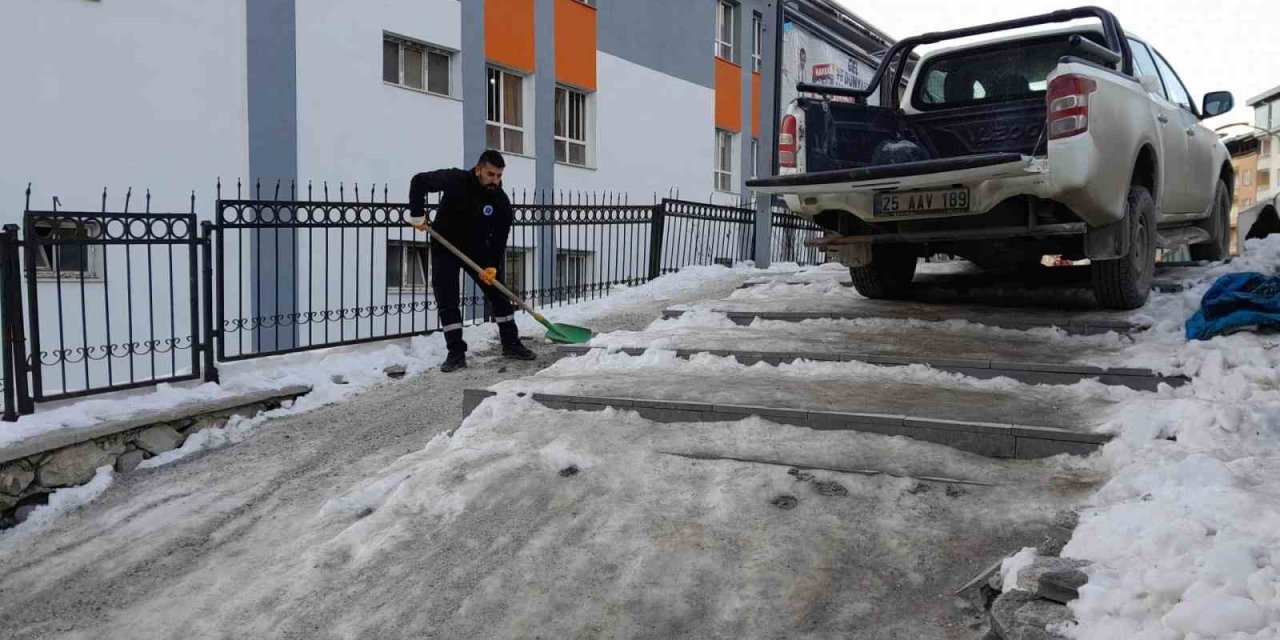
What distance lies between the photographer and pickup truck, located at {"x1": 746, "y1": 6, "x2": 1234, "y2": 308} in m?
5.33

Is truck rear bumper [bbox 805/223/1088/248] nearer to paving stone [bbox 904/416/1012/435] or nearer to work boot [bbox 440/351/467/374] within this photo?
paving stone [bbox 904/416/1012/435]

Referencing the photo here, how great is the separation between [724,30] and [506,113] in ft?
26.9

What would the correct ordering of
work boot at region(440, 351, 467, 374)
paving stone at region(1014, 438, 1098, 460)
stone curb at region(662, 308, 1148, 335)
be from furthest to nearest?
1. work boot at region(440, 351, 467, 374)
2. stone curb at region(662, 308, 1148, 335)
3. paving stone at region(1014, 438, 1098, 460)

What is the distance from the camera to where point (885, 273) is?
24.2 feet

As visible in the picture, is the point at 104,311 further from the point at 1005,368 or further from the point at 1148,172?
the point at 1148,172

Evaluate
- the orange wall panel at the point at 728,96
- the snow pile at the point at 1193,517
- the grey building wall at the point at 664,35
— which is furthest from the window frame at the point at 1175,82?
the orange wall panel at the point at 728,96

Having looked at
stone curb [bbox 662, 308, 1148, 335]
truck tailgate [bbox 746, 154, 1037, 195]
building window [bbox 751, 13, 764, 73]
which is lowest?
stone curb [bbox 662, 308, 1148, 335]

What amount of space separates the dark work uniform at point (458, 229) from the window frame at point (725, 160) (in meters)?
14.2

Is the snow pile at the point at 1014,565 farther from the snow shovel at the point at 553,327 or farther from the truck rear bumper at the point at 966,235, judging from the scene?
the snow shovel at the point at 553,327

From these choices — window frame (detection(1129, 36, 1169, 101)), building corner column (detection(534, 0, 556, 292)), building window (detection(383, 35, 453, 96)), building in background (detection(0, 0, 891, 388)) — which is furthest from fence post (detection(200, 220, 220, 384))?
building corner column (detection(534, 0, 556, 292))

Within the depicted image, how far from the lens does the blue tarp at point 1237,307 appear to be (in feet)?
15.4

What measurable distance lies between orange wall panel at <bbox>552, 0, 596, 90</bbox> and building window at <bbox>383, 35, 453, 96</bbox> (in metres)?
2.60

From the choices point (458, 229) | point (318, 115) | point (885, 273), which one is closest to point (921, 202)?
point (885, 273)

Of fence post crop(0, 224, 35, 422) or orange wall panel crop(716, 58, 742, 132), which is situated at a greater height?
orange wall panel crop(716, 58, 742, 132)
